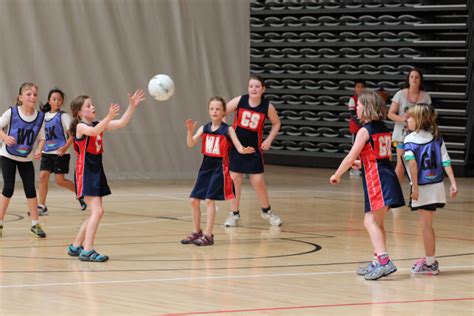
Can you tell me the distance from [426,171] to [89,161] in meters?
2.96

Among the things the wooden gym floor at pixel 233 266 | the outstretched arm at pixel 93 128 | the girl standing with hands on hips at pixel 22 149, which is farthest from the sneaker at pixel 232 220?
the outstretched arm at pixel 93 128

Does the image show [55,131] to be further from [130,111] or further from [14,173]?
[130,111]

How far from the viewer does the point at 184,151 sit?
61.3ft

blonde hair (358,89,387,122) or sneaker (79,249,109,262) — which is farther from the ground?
blonde hair (358,89,387,122)

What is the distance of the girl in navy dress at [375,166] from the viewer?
8328 mm

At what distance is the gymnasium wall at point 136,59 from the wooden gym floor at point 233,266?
3599 millimetres

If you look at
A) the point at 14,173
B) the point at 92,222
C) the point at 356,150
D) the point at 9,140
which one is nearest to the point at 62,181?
the point at 14,173

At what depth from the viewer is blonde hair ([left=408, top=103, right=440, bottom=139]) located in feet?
28.0

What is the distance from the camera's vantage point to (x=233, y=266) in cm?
880

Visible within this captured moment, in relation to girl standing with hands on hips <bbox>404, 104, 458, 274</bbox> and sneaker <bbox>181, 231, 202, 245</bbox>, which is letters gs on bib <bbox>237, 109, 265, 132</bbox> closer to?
sneaker <bbox>181, 231, 202, 245</bbox>

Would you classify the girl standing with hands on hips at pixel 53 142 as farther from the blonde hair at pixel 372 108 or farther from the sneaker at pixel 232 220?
the blonde hair at pixel 372 108

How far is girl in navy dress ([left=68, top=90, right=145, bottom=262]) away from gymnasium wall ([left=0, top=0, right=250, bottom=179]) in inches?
310

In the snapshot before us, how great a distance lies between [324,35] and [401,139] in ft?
26.3

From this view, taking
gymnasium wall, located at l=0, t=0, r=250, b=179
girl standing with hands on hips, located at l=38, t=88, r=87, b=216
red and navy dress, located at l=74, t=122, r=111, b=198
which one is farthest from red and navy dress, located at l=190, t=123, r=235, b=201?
gymnasium wall, located at l=0, t=0, r=250, b=179
